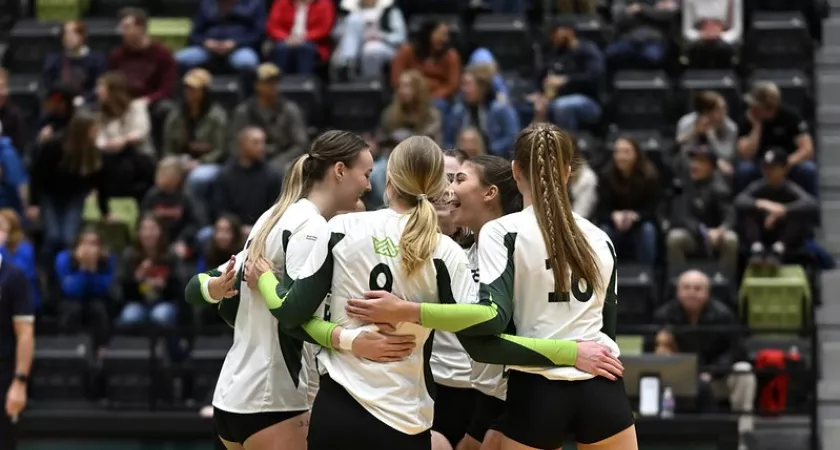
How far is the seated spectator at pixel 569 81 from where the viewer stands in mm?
12109

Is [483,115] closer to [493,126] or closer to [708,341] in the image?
[493,126]

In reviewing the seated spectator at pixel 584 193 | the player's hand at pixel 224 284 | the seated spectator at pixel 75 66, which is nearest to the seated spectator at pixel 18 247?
the seated spectator at pixel 75 66

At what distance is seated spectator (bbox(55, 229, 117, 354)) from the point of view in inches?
424

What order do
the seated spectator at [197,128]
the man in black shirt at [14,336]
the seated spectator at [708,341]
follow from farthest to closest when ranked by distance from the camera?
the seated spectator at [197,128], the seated spectator at [708,341], the man in black shirt at [14,336]

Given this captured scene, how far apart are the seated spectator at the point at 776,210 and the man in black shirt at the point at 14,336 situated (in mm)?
5262

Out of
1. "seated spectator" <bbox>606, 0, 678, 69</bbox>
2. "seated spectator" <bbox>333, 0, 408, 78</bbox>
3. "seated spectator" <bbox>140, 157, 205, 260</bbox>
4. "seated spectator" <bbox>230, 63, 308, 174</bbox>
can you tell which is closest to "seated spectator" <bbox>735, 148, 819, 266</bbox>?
"seated spectator" <bbox>606, 0, 678, 69</bbox>

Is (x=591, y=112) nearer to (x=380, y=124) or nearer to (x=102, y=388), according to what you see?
(x=380, y=124)

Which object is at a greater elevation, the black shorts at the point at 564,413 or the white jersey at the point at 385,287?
the white jersey at the point at 385,287

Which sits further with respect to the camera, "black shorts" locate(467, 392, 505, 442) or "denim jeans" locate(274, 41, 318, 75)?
"denim jeans" locate(274, 41, 318, 75)

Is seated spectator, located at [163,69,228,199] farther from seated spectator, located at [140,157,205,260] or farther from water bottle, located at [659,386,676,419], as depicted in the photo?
water bottle, located at [659,386,676,419]

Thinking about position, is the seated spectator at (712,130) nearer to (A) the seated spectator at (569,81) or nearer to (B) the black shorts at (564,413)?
(A) the seated spectator at (569,81)

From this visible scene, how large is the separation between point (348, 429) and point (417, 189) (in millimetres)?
769

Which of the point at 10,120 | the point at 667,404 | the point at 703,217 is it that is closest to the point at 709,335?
the point at 667,404

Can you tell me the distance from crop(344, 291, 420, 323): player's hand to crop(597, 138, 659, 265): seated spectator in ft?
20.6
